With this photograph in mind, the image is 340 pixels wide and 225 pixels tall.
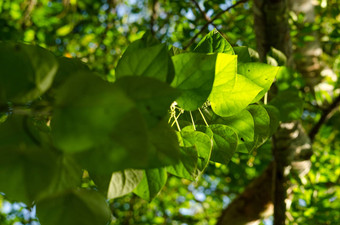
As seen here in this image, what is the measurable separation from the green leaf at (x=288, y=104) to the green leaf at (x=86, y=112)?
575mm

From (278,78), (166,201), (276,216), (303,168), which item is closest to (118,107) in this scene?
(278,78)

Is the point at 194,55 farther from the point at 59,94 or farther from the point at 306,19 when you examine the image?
the point at 306,19

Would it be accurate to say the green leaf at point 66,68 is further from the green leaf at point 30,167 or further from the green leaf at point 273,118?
the green leaf at point 273,118

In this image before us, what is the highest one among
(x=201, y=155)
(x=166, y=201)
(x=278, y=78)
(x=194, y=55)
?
(x=194, y=55)

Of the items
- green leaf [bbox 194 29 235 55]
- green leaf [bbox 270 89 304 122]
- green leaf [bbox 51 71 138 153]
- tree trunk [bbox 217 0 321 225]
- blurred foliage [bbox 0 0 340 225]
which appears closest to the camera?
green leaf [bbox 51 71 138 153]

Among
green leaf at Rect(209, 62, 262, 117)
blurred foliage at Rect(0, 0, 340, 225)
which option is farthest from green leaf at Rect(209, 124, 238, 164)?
blurred foliage at Rect(0, 0, 340, 225)

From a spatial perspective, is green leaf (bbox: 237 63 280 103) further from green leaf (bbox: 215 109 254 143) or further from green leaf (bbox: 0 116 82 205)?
green leaf (bbox: 0 116 82 205)

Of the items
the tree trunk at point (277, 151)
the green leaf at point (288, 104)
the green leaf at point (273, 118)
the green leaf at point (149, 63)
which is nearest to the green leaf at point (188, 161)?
the green leaf at point (149, 63)

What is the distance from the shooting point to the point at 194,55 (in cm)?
41

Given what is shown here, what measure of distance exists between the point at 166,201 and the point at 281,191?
1683 millimetres

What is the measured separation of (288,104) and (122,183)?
1.67 ft

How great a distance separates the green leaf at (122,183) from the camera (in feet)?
1.30

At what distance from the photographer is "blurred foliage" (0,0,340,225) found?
175cm

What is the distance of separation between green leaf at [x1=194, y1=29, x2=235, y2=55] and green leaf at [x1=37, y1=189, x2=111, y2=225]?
0.88ft
